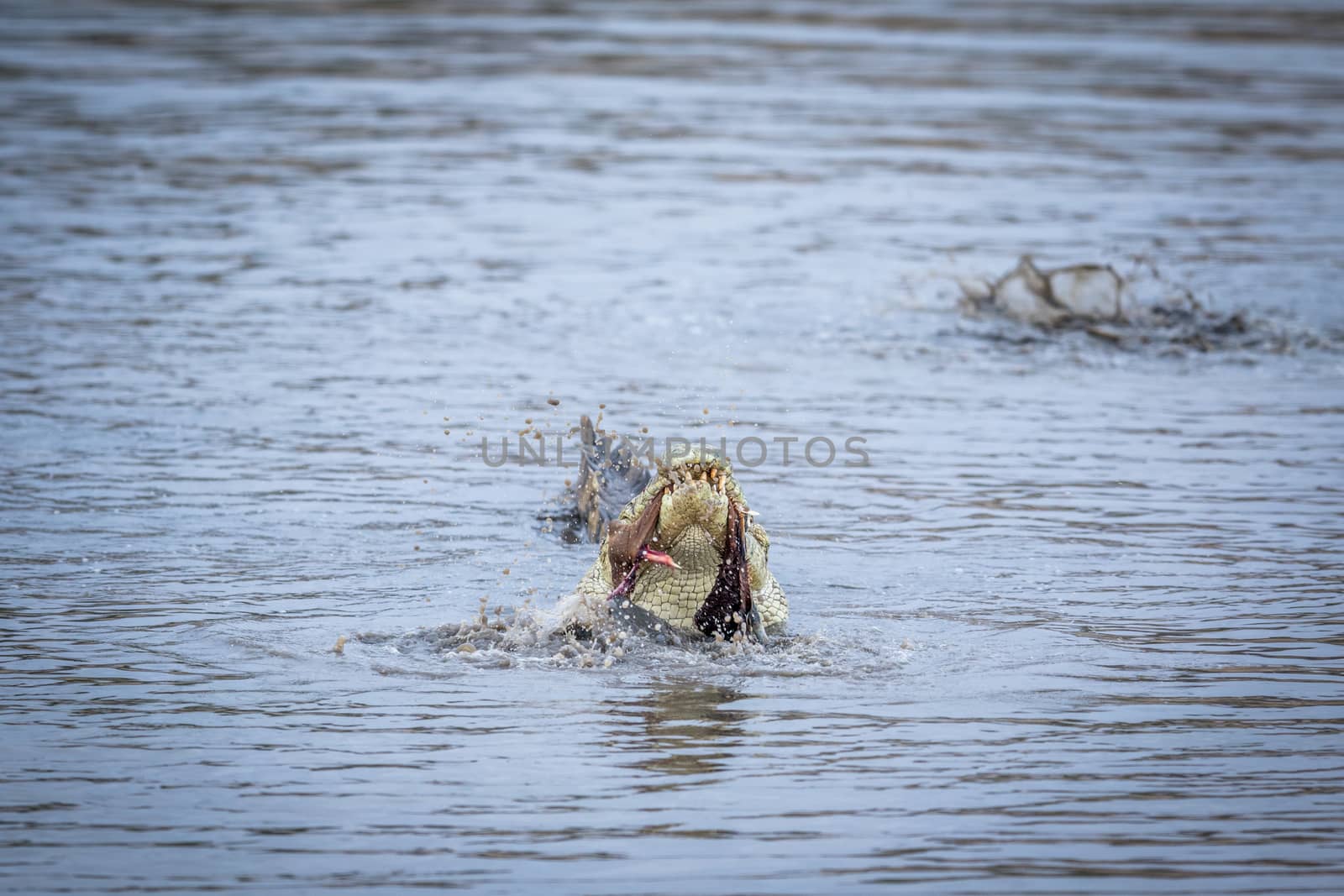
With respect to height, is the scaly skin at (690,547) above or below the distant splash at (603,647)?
above

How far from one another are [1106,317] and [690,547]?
8371 mm

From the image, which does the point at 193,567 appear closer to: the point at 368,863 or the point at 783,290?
the point at 368,863

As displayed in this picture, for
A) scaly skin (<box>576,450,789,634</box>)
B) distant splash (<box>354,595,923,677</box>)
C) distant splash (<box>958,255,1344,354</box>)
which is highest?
distant splash (<box>958,255,1344,354</box>)

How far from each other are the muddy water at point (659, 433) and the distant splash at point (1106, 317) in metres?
0.20

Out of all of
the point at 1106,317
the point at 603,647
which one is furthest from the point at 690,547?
the point at 1106,317

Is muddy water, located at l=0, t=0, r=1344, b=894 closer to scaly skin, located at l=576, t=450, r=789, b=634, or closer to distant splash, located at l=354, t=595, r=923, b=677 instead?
distant splash, located at l=354, t=595, r=923, b=677

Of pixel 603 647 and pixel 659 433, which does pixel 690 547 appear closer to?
pixel 603 647

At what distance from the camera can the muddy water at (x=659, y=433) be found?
592 cm

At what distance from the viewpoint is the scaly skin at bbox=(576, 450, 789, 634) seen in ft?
23.7

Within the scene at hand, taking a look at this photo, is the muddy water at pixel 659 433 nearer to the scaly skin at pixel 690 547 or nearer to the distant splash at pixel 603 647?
the distant splash at pixel 603 647

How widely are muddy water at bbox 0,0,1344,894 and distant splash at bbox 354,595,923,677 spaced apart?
0.04 m

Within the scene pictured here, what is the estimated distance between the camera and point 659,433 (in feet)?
37.6

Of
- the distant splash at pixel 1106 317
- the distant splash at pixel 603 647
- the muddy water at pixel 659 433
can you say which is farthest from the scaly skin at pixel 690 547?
the distant splash at pixel 1106 317

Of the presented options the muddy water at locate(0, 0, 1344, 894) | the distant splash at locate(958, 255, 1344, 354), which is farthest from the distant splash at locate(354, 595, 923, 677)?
the distant splash at locate(958, 255, 1344, 354)
